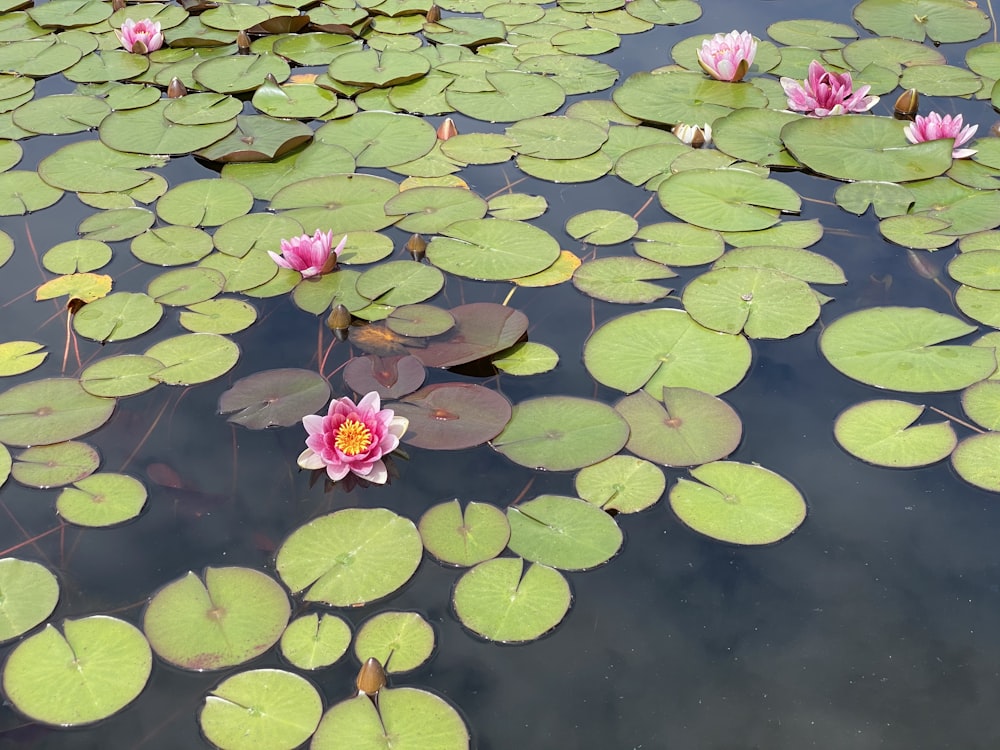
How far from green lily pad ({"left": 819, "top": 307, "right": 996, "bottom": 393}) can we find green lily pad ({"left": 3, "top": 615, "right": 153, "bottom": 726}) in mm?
2661

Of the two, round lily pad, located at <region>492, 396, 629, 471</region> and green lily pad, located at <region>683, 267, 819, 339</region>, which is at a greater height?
green lily pad, located at <region>683, 267, 819, 339</region>

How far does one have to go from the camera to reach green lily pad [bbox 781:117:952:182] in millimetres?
4504

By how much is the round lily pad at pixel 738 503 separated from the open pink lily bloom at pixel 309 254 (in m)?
1.85

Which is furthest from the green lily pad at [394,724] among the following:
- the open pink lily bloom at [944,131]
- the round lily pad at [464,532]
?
the open pink lily bloom at [944,131]

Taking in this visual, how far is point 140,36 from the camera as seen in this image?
5.91m

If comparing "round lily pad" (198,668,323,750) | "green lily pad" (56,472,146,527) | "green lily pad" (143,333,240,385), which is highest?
"green lily pad" (143,333,240,385)

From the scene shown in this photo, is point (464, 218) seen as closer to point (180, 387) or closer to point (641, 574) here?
point (180, 387)

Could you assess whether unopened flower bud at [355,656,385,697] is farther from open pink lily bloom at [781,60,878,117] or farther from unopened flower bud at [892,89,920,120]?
unopened flower bud at [892,89,920,120]

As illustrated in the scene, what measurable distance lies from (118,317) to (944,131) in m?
4.07

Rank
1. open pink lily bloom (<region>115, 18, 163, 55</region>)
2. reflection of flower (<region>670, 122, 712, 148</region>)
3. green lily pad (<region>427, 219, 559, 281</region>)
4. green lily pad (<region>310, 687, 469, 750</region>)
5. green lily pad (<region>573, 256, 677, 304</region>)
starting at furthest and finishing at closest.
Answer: open pink lily bloom (<region>115, 18, 163, 55</region>)
reflection of flower (<region>670, 122, 712, 148</region>)
green lily pad (<region>427, 219, 559, 281</region>)
green lily pad (<region>573, 256, 677, 304</region>)
green lily pad (<region>310, 687, 469, 750</region>)

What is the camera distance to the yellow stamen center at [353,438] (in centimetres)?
303

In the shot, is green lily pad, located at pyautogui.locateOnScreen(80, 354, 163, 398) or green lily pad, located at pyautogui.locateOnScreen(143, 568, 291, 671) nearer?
green lily pad, located at pyautogui.locateOnScreen(143, 568, 291, 671)

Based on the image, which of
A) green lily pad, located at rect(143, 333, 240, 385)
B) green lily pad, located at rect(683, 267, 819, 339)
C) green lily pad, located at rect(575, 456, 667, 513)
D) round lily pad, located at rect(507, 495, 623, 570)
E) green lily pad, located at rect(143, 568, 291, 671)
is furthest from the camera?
green lily pad, located at rect(683, 267, 819, 339)

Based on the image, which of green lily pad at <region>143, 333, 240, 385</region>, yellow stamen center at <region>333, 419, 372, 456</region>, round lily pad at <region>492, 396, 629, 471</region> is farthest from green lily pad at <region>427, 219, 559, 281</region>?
yellow stamen center at <region>333, 419, 372, 456</region>
